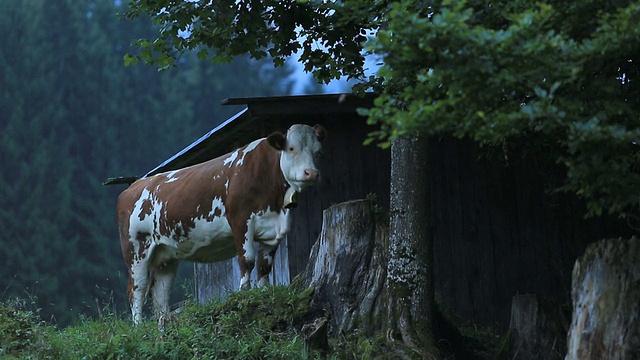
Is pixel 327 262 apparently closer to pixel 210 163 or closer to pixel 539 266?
pixel 210 163

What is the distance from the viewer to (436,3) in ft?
23.7

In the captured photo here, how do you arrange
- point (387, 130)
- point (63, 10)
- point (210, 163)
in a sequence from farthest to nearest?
1. point (63, 10)
2. point (210, 163)
3. point (387, 130)

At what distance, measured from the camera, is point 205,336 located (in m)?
9.34

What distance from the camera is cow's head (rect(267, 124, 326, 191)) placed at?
10.7m

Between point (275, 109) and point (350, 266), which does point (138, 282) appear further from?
point (350, 266)

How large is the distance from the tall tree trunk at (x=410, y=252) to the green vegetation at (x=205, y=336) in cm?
44

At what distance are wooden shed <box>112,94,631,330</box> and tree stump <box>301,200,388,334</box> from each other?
3.23m

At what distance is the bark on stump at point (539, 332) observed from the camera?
31.3 ft

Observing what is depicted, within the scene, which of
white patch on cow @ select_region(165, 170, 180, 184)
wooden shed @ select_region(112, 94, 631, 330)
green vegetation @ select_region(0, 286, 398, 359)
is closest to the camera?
green vegetation @ select_region(0, 286, 398, 359)

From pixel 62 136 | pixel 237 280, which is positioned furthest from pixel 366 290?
pixel 62 136

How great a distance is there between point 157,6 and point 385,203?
411cm

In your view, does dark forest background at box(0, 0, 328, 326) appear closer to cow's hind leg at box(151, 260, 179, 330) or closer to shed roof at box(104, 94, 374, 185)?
shed roof at box(104, 94, 374, 185)

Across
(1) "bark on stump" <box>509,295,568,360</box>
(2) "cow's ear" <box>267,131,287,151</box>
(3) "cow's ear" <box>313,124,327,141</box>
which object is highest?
(3) "cow's ear" <box>313,124,327,141</box>

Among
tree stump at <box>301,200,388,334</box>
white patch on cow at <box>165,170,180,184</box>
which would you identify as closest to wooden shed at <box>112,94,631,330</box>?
white patch on cow at <box>165,170,180,184</box>
